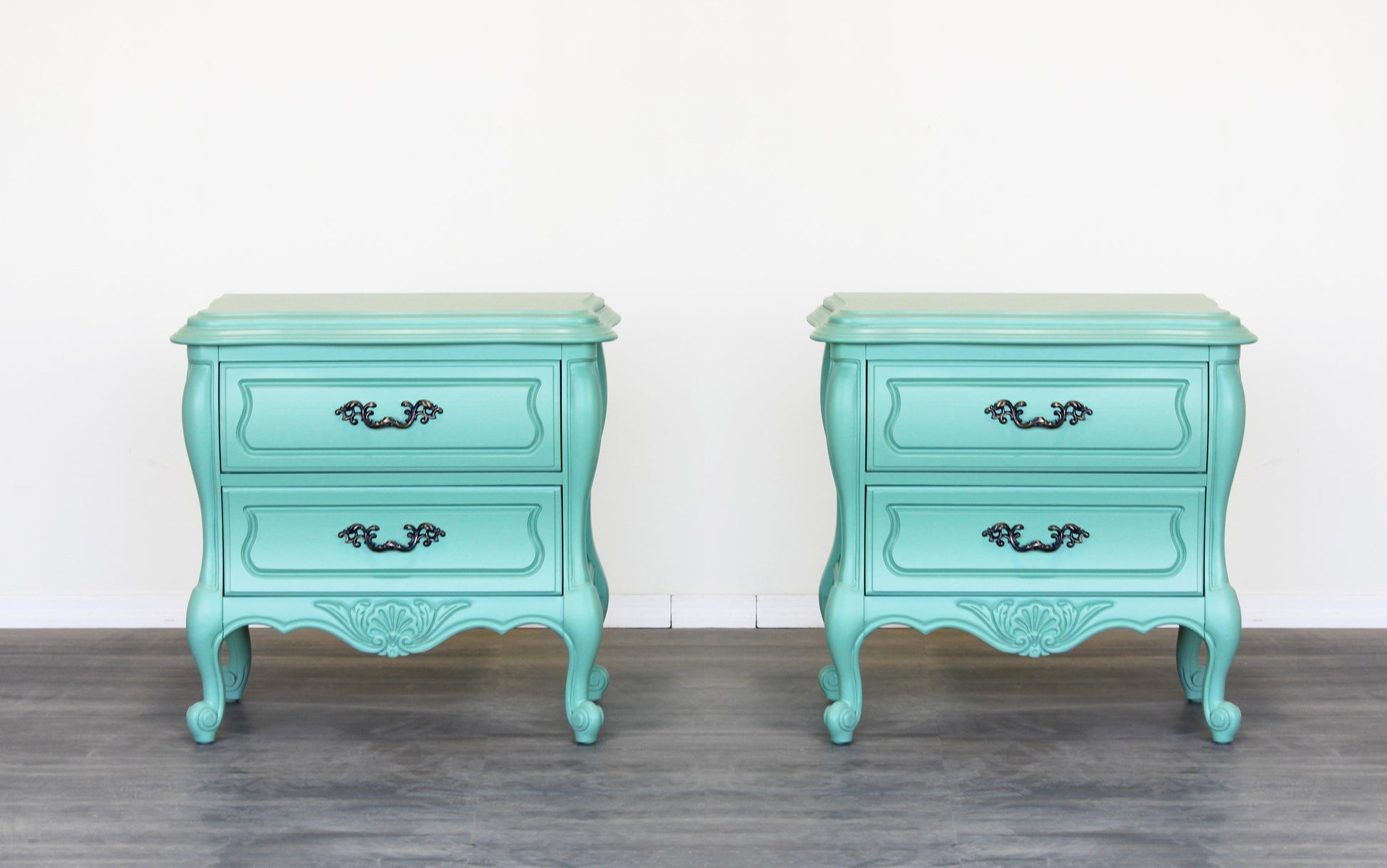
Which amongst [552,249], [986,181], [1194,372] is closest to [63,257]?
[552,249]

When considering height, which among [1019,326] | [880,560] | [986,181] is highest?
[986,181]

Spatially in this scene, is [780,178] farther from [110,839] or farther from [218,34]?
[110,839]

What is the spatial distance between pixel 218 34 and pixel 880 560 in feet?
6.03

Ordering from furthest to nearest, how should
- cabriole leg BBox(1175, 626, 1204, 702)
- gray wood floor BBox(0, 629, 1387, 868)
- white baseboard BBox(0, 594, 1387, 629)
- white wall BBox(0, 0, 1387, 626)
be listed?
white baseboard BBox(0, 594, 1387, 629) < white wall BBox(0, 0, 1387, 626) < cabriole leg BBox(1175, 626, 1204, 702) < gray wood floor BBox(0, 629, 1387, 868)

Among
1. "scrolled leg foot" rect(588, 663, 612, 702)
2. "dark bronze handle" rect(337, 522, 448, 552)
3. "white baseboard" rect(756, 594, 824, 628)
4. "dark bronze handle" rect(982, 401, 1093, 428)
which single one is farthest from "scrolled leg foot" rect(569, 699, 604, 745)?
"dark bronze handle" rect(982, 401, 1093, 428)

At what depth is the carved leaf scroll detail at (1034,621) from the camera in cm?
240

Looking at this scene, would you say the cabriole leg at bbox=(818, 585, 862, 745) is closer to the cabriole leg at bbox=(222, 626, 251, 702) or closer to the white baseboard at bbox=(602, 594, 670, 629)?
the white baseboard at bbox=(602, 594, 670, 629)

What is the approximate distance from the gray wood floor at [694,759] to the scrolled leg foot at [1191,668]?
34 millimetres

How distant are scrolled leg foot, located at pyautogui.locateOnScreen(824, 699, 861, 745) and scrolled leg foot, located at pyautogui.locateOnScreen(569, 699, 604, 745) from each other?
1.37 feet

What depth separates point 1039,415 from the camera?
2338 millimetres

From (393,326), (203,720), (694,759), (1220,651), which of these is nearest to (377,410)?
(393,326)

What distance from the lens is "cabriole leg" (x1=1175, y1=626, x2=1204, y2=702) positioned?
2.63m

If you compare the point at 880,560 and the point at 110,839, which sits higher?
the point at 880,560

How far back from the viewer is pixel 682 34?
2.92 meters
